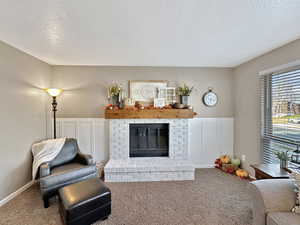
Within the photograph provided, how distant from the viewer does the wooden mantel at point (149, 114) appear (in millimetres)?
3438

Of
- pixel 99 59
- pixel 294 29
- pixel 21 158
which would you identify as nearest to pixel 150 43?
pixel 99 59

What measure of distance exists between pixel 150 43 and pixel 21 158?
2957 millimetres

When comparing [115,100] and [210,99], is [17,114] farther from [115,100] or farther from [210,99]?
[210,99]

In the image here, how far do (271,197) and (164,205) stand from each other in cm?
139

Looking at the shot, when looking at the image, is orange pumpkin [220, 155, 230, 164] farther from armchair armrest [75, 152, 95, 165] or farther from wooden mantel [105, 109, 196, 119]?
armchair armrest [75, 152, 95, 165]

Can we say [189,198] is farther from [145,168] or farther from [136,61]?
[136,61]

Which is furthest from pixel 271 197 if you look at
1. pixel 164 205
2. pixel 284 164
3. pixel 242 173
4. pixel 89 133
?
pixel 89 133

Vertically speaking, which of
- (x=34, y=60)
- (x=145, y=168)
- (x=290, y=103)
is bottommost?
(x=145, y=168)

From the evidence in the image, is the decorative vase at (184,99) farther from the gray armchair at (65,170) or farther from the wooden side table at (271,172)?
the gray armchair at (65,170)

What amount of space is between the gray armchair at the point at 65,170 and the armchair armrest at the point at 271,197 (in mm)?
2399

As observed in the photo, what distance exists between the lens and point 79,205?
69.1 inches

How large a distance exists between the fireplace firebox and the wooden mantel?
0.27 metres

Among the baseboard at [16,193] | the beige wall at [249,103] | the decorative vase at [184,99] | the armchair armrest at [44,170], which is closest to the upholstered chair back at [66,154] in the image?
the armchair armrest at [44,170]

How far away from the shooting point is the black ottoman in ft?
5.68
